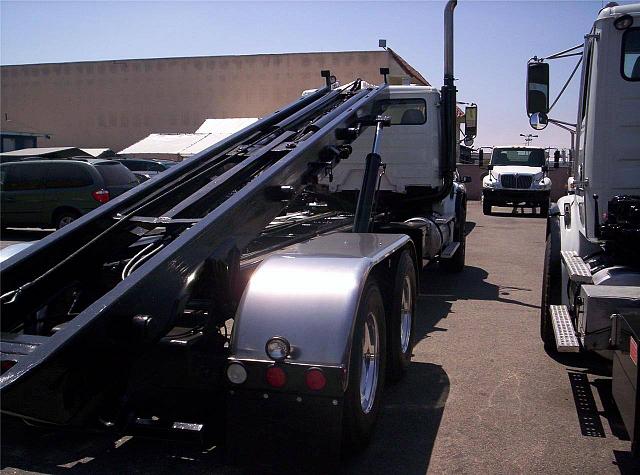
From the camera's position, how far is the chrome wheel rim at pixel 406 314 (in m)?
5.55

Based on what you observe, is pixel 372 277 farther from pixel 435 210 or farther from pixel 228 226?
pixel 435 210

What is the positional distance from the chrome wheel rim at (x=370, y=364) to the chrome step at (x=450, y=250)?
5.06 m

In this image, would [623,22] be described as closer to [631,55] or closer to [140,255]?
[631,55]

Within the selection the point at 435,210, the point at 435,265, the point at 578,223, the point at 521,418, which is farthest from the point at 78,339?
the point at 435,265

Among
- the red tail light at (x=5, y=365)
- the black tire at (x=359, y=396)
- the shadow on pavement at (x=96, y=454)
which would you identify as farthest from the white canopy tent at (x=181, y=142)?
the red tail light at (x=5, y=365)

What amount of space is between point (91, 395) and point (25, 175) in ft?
44.3

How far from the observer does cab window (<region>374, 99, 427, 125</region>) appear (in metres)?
9.27

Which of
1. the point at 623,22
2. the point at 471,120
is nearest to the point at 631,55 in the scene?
the point at 623,22

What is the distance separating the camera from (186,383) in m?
3.76

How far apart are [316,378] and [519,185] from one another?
20.8 metres

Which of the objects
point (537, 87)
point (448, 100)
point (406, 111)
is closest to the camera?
point (537, 87)

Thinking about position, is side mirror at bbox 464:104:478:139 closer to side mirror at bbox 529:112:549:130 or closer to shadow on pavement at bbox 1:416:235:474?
side mirror at bbox 529:112:549:130

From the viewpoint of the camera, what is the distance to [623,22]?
519cm

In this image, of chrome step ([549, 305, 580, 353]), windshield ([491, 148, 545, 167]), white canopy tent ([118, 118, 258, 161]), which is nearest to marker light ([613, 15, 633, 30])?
chrome step ([549, 305, 580, 353])
